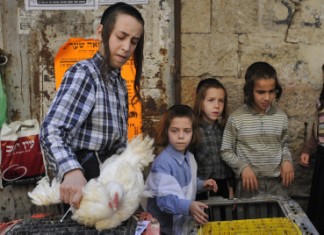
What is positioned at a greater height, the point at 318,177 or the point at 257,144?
the point at 257,144

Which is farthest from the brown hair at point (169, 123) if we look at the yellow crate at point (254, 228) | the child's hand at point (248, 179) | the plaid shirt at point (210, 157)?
the yellow crate at point (254, 228)

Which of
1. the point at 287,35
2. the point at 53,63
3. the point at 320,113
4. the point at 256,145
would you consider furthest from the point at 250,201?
the point at 53,63

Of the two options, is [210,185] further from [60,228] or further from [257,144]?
[60,228]

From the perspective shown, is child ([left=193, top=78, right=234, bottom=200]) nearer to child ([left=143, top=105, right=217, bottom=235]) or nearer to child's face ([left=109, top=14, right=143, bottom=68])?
child ([left=143, top=105, right=217, bottom=235])

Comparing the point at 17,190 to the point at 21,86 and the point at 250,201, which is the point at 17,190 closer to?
the point at 21,86

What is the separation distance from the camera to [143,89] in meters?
3.34

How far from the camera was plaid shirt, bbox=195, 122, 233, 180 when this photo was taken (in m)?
2.89

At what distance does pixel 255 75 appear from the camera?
2928 mm

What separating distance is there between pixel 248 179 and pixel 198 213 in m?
0.83

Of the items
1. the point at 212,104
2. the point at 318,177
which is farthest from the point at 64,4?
the point at 318,177

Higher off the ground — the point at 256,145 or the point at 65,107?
the point at 65,107

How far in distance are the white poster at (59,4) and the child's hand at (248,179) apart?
5.79 ft

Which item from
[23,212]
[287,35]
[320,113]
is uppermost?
[287,35]

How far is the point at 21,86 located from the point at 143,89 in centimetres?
102
